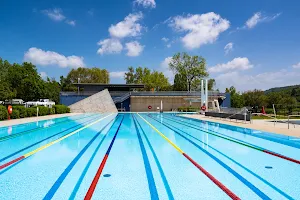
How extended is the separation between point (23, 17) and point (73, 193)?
26.3 meters

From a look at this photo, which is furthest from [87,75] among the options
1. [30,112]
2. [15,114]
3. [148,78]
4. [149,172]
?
[149,172]

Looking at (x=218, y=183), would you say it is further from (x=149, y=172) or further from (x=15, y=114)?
(x=15, y=114)

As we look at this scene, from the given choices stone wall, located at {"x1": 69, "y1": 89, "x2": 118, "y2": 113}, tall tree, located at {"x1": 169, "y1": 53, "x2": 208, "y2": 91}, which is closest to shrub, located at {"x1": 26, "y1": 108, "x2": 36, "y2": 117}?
stone wall, located at {"x1": 69, "y1": 89, "x2": 118, "y2": 113}

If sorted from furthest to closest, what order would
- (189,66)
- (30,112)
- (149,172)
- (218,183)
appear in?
(189,66)
(30,112)
(149,172)
(218,183)

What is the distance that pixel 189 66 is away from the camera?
168ft

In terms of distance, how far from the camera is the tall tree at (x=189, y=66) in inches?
1997

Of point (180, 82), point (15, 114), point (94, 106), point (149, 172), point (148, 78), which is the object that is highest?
point (148, 78)

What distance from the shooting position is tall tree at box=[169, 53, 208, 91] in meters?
50.7

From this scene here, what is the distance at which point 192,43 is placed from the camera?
1134 inches

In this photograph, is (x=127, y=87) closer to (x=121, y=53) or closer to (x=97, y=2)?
(x=121, y=53)

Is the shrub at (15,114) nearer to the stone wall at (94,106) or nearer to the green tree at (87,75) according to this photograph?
the stone wall at (94,106)

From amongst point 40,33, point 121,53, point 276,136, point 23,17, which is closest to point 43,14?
point 23,17

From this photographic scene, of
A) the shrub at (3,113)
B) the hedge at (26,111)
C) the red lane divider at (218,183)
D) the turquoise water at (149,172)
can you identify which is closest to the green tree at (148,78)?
the hedge at (26,111)

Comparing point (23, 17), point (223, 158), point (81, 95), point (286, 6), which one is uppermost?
point (23, 17)
